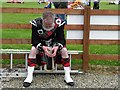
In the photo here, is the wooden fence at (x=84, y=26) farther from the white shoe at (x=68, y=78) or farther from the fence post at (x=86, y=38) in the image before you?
the white shoe at (x=68, y=78)

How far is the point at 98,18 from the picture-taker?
7469mm

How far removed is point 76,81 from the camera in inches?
268

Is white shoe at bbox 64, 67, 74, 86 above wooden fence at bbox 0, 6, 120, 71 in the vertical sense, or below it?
below

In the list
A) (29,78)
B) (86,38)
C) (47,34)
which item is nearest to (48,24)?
(47,34)

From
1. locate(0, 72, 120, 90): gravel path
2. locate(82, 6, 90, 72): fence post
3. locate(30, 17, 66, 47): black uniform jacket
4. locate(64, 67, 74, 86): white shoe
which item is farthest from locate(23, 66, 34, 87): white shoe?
locate(82, 6, 90, 72): fence post

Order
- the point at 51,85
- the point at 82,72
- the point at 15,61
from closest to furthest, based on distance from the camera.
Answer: the point at 51,85 → the point at 82,72 → the point at 15,61

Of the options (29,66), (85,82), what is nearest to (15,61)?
(29,66)

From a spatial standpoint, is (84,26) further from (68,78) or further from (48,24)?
(68,78)

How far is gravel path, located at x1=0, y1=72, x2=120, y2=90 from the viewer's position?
6.49 meters

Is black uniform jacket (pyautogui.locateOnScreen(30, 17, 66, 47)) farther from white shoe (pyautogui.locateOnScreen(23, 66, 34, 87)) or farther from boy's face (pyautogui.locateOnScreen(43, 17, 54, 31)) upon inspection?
white shoe (pyautogui.locateOnScreen(23, 66, 34, 87))

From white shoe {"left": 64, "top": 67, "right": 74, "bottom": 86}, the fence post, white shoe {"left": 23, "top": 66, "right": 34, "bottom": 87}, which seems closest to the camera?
white shoe {"left": 23, "top": 66, "right": 34, "bottom": 87}

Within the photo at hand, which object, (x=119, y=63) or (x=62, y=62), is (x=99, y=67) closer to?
(x=119, y=63)

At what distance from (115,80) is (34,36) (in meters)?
1.65

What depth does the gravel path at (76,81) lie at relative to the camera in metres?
6.49
